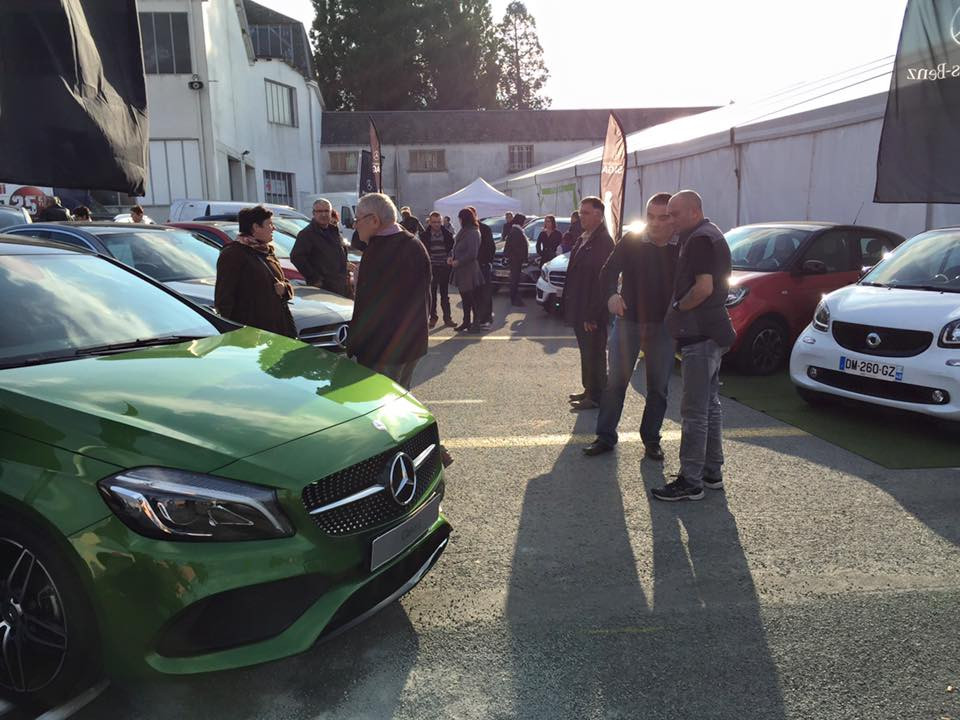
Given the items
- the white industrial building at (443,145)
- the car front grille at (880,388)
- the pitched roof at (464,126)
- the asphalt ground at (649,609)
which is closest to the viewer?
the asphalt ground at (649,609)

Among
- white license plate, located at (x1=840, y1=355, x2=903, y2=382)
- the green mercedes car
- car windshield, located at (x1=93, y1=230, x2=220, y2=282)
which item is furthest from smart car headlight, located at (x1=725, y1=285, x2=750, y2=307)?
the green mercedes car

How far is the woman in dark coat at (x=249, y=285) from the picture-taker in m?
4.86

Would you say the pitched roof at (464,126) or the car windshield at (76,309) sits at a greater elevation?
the pitched roof at (464,126)

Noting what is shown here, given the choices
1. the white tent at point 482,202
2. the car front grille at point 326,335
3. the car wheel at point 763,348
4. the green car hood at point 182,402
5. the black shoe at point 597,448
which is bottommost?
the black shoe at point 597,448

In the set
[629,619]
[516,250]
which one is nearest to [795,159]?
[516,250]

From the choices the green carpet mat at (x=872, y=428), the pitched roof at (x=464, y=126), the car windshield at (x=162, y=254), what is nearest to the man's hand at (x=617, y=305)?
the green carpet mat at (x=872, y=428)

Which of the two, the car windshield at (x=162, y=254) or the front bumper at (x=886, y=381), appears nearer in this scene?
the front bumper at (x=886, y=381)

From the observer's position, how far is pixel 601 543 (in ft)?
12.7

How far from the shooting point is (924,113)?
25.5 feet

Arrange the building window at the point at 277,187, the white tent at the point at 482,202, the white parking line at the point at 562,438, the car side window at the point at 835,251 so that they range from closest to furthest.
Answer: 1. the white parking line at the point at 562,438
2. the car side window at the point at 835,251
3. the white tent at the point at 482,202
4. the building window at the point at 277,187

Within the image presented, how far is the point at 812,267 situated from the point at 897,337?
8.34 ft

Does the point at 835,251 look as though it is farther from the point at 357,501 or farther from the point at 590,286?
the point at 357,501

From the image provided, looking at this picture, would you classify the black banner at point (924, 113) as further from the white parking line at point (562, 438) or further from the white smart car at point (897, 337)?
the white parking line at point (562, 438)

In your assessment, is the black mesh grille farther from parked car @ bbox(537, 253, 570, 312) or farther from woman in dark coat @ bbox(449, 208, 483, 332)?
parked car @ bbox(537, 253, 570, 312)
